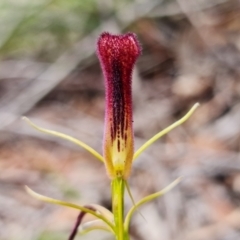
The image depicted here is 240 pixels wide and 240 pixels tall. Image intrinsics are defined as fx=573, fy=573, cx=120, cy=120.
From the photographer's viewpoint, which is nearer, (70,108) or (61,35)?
(70,108)

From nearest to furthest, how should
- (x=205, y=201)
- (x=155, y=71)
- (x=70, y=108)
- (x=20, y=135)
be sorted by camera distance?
(x=205, y=201)
(x=20, y=135)
(x=70, y=108)
(x=155, y=71)

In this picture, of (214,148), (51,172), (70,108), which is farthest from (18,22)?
(214,148)

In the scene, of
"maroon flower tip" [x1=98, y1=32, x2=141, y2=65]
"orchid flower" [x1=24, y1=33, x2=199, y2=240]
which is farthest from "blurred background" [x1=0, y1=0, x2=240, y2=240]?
"maroon flower tip" [x1=98, y1=32, x2=141, y2=65]

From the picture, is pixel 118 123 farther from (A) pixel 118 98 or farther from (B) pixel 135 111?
(B) pixel 135 111

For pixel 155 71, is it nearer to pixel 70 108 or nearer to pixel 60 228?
pixel 70 108

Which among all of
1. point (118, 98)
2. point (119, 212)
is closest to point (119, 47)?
point (118, 98)

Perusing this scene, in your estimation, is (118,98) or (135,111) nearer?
(118,98)
